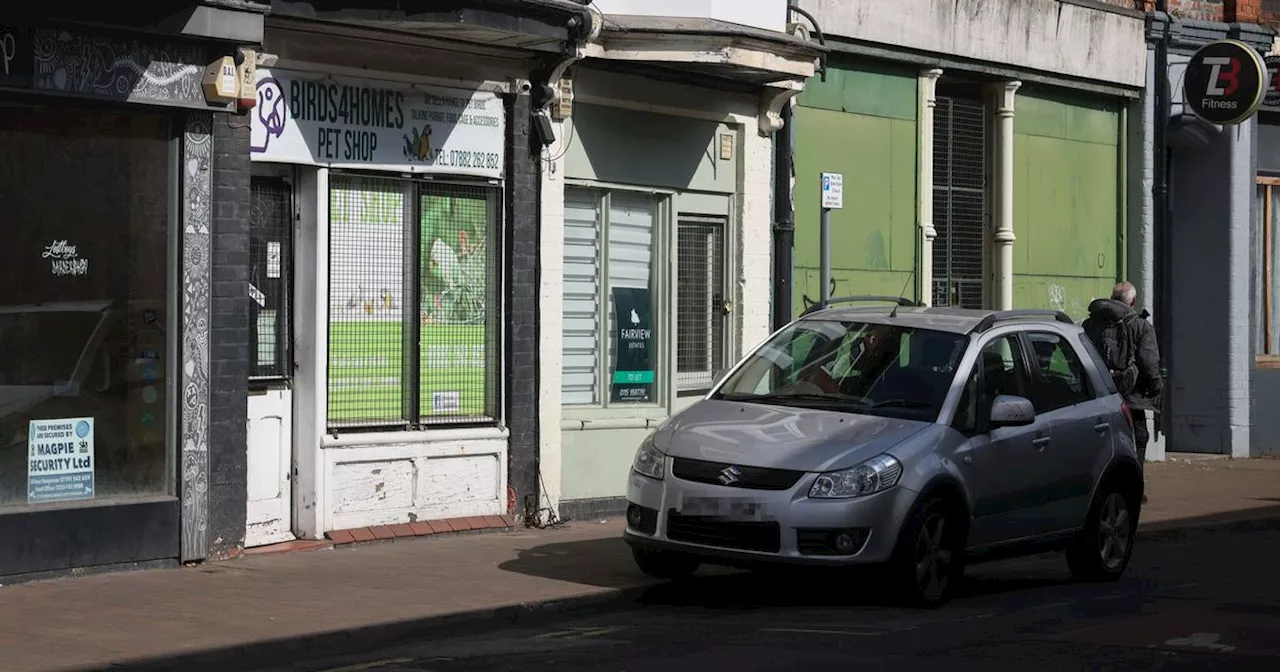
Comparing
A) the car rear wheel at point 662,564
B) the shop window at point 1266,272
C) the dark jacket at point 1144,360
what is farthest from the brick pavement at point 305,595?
the shop window at point 1266,272

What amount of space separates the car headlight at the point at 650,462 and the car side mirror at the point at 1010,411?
2.01 m

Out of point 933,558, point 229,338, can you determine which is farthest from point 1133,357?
point 229,338

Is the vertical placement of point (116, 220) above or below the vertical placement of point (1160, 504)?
above

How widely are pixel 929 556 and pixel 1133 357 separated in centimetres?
683

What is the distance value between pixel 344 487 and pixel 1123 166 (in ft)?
42.8

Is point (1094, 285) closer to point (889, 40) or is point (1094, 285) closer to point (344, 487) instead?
point (889, 40)

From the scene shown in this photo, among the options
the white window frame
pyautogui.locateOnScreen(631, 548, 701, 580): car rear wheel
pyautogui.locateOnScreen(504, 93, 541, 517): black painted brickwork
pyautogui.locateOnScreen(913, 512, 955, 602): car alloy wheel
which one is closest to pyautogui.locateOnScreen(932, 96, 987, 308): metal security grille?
the white window frame

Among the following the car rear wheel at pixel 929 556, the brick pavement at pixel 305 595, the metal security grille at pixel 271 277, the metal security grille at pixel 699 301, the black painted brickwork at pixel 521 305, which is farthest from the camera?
the metal security grille at pixel 699 301

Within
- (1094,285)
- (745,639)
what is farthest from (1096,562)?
(1094,285)

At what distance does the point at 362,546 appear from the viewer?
13.4m

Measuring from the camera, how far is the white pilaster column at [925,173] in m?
19.7

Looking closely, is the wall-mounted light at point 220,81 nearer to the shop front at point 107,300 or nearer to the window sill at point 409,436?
the shop front at point 107,300

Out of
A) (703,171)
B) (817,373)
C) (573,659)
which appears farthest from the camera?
(703,171)

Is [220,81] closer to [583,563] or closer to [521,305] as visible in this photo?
[521,305]
